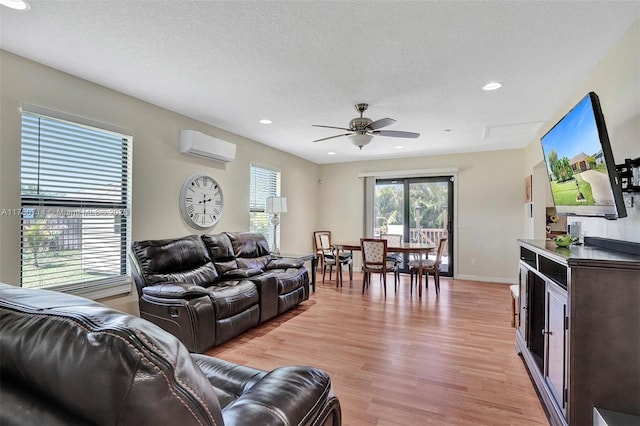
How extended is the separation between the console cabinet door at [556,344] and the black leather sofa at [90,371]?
1845 mm

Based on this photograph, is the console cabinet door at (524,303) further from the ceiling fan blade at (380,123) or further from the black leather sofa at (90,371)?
the black leather sofa at (90,371)

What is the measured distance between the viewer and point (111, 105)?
3.21 m

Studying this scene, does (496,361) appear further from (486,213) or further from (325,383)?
(486,213)

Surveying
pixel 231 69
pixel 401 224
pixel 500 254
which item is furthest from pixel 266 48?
pixel 500 254

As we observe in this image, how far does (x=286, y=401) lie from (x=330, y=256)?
5.00 m

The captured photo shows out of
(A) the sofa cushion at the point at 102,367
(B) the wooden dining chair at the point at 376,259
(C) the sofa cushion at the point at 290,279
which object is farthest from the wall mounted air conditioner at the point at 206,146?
(A) the sofa cushion at the point at 102,367

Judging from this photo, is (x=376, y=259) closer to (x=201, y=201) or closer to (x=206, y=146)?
(x=201, y=201)

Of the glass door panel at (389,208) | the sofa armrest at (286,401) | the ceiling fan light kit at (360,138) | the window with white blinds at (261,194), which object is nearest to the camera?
the sofa armrest at (286,401)

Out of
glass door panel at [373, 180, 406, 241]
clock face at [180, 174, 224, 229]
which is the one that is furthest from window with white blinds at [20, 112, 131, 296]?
glass door panel at [373, 180, 406, 241]

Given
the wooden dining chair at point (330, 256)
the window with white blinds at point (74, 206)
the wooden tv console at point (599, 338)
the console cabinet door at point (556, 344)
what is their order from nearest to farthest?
the wooden tv console at point (599, 338)
the console cabinet door at point (556, 344)
the window with white blinds at point (74, 206)
the wooden dining chair at point (330, 256)

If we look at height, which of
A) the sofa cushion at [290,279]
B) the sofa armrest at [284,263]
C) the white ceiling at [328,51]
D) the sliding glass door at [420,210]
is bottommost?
the sofa cushion at [290,279]

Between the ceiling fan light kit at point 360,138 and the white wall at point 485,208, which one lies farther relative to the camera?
the white wall at point 485,208

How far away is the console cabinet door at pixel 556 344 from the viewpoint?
1692mm

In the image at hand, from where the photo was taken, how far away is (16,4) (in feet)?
6.31
